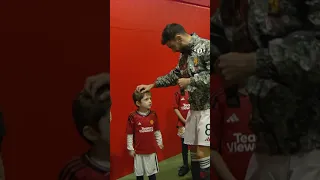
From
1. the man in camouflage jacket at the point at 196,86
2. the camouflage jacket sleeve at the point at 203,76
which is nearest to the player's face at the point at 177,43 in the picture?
the man in camouflage jacket at the point at 196,86

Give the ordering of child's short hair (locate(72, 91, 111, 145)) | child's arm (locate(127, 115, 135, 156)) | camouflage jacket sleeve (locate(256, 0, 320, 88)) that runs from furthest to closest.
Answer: child's arm (locate(127, 115, 135, 156)), child's short hair (locate(72, 91, 111, 145)), camouflage jacket sleeve (locate(256, 0, 320, 88))

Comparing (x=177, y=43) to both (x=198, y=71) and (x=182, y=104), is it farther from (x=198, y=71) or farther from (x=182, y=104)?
(x=182, y=104)

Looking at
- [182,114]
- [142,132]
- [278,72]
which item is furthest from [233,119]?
[182,114]

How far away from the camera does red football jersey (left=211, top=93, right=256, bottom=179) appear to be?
2.97 ft

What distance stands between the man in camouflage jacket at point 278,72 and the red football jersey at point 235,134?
0.06ft

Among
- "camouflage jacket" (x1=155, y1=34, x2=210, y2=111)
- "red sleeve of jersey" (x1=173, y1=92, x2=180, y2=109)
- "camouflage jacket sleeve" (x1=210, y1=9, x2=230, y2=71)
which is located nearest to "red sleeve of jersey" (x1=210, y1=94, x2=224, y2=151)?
"camouflage jacket sleeve" (x1=210, y1=9, x2=230, y2=71)

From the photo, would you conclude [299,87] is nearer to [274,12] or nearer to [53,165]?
[274,12]

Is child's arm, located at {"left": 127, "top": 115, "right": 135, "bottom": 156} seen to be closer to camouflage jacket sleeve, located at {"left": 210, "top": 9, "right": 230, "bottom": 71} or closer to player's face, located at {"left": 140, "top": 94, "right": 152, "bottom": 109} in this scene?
player's face, located at {"left": 140, "top": 94, "right": 152, "bottom": 109}

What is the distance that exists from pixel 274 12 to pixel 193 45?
3.68 ft

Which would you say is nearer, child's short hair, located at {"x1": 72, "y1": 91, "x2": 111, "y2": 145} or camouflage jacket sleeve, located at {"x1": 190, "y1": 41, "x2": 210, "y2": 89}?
child's short hair, located at {"x1": 72, "y1": 91, "x2": 111, "y2": 145}

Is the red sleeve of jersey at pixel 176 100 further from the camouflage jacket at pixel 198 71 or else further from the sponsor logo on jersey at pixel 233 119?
the sponsor logo on jersey at pixel 233 119

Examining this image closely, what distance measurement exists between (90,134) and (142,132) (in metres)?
1.44

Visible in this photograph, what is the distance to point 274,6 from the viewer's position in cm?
88

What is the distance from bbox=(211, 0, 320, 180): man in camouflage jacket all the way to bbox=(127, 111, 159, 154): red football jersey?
1572 mm
